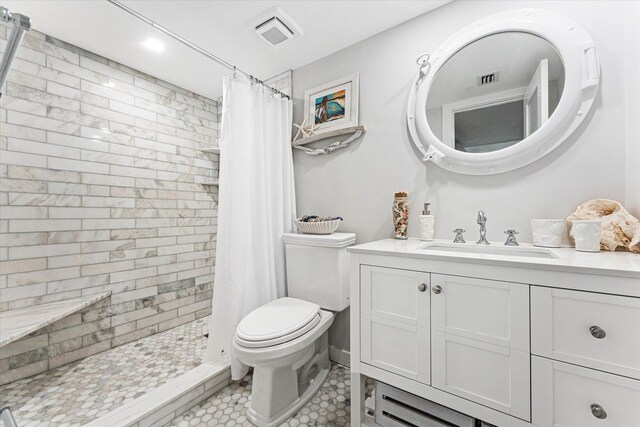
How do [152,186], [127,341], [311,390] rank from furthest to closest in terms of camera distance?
[152,186] < [127,341] < [311,390]

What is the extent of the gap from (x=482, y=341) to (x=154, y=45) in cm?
263

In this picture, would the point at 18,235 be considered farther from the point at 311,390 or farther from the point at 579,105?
the point at 579,105

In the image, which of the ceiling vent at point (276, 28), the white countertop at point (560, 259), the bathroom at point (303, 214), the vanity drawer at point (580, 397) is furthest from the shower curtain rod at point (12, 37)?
the vanity drawer at point (580, 397)

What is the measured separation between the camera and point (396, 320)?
1141 mm

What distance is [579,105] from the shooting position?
115 centimetres

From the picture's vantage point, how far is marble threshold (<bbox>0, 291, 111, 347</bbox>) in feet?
4.19

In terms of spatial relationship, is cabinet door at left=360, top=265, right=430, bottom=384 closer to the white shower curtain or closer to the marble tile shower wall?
the white shower curtain

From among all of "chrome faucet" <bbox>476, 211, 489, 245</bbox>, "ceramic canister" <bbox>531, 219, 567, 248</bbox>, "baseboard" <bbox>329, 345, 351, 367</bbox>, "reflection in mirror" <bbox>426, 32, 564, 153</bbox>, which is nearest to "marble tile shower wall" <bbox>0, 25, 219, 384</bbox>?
"baseboard" <bbox>329, 345, 351, 367</bbox>

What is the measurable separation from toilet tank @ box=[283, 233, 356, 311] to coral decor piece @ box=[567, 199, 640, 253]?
1.10 meters

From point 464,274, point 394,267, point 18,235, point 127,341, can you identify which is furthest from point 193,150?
point 464,274

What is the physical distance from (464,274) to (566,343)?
0.34 meters

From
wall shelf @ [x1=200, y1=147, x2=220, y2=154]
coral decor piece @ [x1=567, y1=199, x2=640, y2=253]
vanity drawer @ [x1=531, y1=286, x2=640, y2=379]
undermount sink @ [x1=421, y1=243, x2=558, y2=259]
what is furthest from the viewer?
wall shelf @ [x1=200, y1=147, x2=220, y2=154]

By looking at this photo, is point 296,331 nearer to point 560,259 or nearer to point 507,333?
point 507,333

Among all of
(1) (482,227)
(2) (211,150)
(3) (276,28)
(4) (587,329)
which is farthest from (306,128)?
(4) (587,329)
